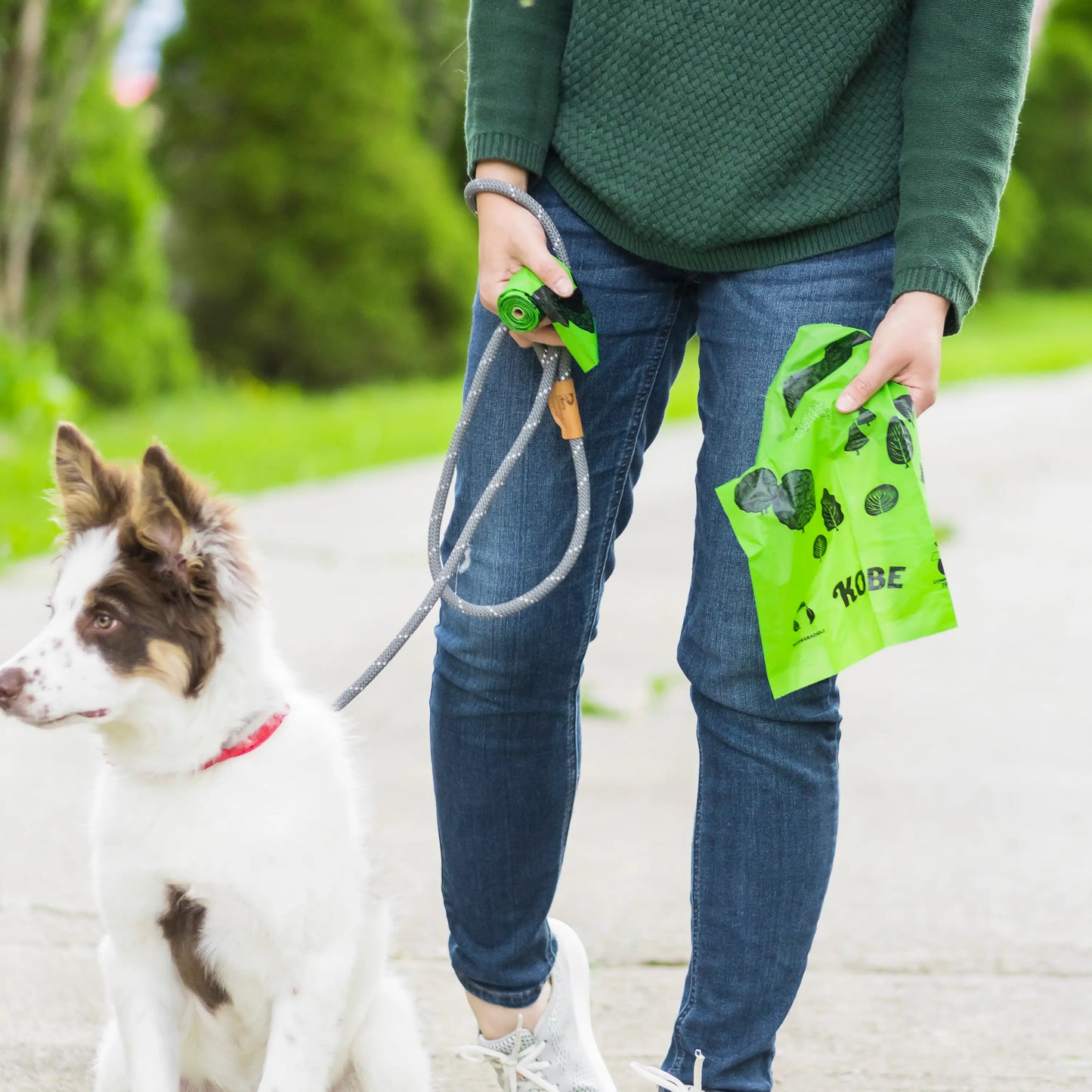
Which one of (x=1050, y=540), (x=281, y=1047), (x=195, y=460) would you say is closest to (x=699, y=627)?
(x=281, y=1047)

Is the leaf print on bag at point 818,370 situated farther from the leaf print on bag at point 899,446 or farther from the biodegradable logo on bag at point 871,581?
the biodegradable logo on bag at point 871,581

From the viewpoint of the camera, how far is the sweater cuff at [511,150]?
2275 millimetres

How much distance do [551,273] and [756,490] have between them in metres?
0.45

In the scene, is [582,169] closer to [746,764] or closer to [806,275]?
[806,275]

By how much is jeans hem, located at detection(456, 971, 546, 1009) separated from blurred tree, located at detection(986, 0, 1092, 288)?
26807mm

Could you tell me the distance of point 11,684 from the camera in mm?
2109

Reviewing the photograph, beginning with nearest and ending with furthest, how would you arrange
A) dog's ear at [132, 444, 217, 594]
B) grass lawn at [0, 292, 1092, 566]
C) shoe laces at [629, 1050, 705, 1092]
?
dog's ear at [132, 444, 217, 594] → shoe laces at [629, 1050, 705, 1092] → grass lawn at [0, 292, 1092, 566]

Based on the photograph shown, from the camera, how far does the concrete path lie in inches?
113

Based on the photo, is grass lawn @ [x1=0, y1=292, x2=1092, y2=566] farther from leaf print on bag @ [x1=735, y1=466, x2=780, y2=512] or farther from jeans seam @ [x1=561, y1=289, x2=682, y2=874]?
leaf print on bag @ [x1=735, y1=466, x2=780, y2=512]

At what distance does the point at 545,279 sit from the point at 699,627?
0.58 m

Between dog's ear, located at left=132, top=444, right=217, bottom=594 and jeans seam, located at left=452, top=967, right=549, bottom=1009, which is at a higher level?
dog's ear, located at left=132, top=444, right=217, bottom=594

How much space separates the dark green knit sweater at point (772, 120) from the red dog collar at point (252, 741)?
92 centimetres

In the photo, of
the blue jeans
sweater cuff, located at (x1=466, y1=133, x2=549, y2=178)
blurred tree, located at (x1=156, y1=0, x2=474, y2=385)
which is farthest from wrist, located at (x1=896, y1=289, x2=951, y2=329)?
blurred tree, located at (x1=156, y1=0, x2=474, y2=385)

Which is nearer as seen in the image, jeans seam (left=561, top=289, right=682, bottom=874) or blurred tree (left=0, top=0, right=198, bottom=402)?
jeans seam (left=561, top=289, right=682, bottom=874)
